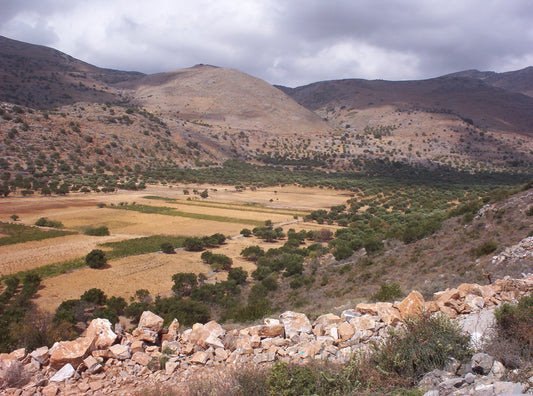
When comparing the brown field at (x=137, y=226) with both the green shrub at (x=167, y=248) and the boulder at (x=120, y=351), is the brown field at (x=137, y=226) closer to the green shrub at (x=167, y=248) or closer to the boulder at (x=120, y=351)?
the green shrub at (x=167, y=248)

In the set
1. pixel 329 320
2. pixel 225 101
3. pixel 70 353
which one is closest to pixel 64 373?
pixel 70 353

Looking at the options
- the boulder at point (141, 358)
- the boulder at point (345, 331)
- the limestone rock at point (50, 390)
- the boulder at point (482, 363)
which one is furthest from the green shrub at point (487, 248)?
the limestone rock at point (50, 390)

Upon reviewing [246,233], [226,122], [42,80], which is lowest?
[246,233]

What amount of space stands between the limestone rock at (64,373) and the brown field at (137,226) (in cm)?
1357

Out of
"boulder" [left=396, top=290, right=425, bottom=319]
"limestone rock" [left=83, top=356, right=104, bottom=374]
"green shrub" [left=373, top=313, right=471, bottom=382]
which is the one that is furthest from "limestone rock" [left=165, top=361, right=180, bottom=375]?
"boulder" [left=396, top=290, right=425, bottom=319]

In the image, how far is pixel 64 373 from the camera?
6.74 m

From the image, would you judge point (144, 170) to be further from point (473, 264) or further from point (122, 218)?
point (473, 264)

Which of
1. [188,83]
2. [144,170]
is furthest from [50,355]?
[188,83]

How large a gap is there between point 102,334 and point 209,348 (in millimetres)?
2574

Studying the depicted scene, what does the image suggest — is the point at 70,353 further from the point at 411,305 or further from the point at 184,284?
the point at 184,284

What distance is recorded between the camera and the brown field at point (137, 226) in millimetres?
22344

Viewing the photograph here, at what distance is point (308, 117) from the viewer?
16050cm

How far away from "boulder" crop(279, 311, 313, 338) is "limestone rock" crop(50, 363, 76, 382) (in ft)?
15.2

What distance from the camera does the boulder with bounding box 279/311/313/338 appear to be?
786 cm
